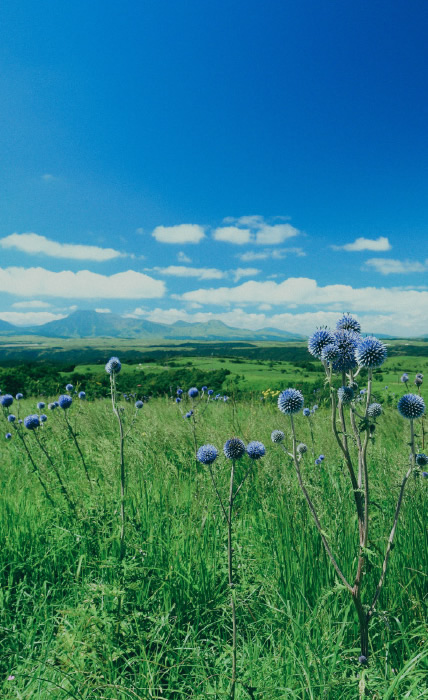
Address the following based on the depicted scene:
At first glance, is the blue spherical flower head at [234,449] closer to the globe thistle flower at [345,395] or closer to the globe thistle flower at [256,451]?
the globe thistle flower at [256,451]

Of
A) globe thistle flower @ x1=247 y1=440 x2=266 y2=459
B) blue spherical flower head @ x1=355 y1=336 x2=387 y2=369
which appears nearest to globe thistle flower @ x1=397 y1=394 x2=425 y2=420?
blue spherical flower head @ x1=355 y1=336 x2=387 y2=369

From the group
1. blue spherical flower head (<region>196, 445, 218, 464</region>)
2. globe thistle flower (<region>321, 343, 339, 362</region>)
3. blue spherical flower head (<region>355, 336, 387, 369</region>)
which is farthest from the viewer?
blue spherical flower head (<region>196, 445, 218, 464</region>)

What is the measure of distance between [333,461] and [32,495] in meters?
3.97

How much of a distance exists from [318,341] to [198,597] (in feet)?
6.54

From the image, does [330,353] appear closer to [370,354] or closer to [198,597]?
[370,354]

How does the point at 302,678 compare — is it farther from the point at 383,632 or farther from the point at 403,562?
the point at 403,562

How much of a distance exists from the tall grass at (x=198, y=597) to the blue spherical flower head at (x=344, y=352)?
699 millimetres

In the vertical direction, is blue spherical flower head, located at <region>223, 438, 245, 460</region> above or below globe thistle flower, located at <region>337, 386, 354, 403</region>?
below

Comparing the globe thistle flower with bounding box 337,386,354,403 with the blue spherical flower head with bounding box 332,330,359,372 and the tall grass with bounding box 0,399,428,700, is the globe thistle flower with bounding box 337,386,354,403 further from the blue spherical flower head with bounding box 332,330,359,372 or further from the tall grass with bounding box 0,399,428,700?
the tall grass with bounding box 0,399,428,700

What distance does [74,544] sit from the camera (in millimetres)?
2932

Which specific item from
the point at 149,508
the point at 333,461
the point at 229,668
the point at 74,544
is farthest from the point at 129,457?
the point at 229,668

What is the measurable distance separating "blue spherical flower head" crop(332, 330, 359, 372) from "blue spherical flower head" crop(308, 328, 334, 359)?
0.17m

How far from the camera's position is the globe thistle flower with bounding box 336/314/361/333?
2344 mm

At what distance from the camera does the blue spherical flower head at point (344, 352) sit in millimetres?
1987
